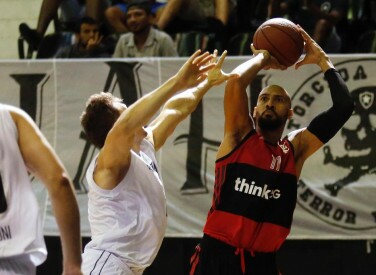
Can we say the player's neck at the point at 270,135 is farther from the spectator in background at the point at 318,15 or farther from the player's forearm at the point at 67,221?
the spectator in background at the point at 318,15

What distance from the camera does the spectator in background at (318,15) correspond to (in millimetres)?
8453

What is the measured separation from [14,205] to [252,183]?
2.07 m

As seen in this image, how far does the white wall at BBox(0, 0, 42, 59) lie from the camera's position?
992cm

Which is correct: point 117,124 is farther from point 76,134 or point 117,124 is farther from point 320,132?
point 76,134

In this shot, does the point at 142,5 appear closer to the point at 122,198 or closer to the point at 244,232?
the point at 244,232

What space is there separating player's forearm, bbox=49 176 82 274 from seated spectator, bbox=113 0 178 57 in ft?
→ 17.0

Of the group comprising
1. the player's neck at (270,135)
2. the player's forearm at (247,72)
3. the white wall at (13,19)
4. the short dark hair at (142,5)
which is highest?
the player's forearm at (247,72)

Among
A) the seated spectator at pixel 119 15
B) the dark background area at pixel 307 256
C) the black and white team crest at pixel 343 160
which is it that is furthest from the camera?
the seated spectator at pixel 119 15

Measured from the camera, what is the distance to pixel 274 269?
4984 mm

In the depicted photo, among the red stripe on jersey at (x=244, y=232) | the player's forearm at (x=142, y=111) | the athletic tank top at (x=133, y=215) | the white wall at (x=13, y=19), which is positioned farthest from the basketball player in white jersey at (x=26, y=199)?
the white wall at (x=13, y=19)

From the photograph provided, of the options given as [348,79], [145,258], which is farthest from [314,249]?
[145,258]

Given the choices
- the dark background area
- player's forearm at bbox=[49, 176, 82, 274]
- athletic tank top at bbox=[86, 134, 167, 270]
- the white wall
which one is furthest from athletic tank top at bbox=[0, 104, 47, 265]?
the white wall

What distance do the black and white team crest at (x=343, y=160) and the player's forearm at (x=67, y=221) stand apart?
4220 mm

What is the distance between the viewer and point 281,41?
16.6ft
